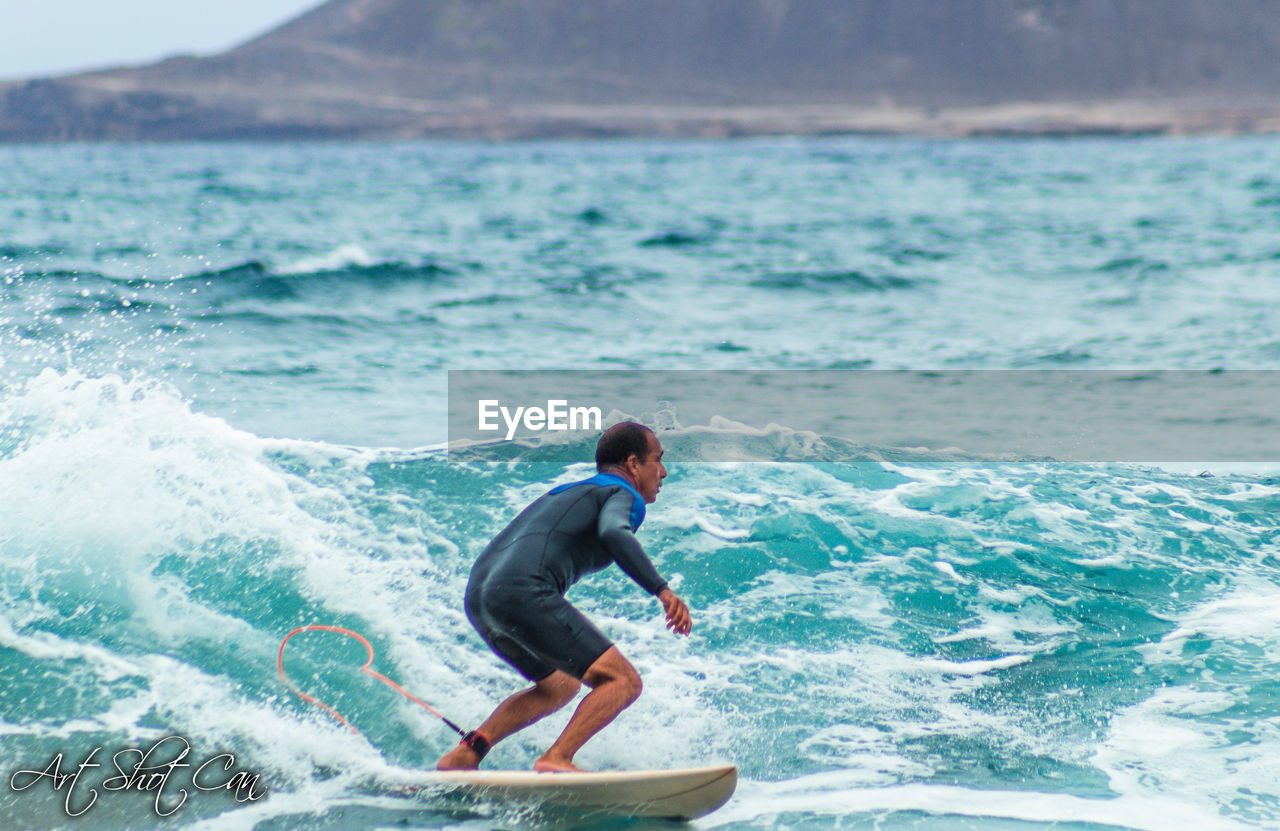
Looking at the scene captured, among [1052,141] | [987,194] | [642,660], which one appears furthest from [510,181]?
[1052,141]

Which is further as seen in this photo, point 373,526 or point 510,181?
point 510,181

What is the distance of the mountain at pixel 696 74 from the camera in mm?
102812

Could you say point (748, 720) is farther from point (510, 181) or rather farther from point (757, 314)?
point (510, 181)

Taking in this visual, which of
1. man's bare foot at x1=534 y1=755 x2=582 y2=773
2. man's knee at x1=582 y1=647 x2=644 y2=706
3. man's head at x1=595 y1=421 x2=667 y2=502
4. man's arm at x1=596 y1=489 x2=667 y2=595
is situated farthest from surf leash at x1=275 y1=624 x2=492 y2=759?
man's head at x1=595 y1=421 x2=667 y2=502

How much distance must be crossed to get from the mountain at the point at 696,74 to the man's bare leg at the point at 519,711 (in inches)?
3703

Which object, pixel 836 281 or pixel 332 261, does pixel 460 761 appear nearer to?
pixel 836 281

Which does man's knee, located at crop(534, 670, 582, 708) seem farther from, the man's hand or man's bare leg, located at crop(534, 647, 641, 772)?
the man's hand

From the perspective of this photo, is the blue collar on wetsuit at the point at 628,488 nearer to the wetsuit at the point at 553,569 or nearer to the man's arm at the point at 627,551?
the wetsuit at the point at 553,569

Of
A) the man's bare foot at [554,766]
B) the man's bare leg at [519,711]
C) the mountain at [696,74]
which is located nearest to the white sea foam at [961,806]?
the man's bare foot at [554,766]

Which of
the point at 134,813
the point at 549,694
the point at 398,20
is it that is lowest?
the point at 134,813

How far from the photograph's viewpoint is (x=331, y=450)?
8.76 meters

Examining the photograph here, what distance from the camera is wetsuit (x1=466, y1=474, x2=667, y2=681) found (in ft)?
15.6

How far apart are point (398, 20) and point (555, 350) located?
132 metres

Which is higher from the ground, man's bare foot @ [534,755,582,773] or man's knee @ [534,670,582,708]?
man's knee @ [534,670,582,708]
